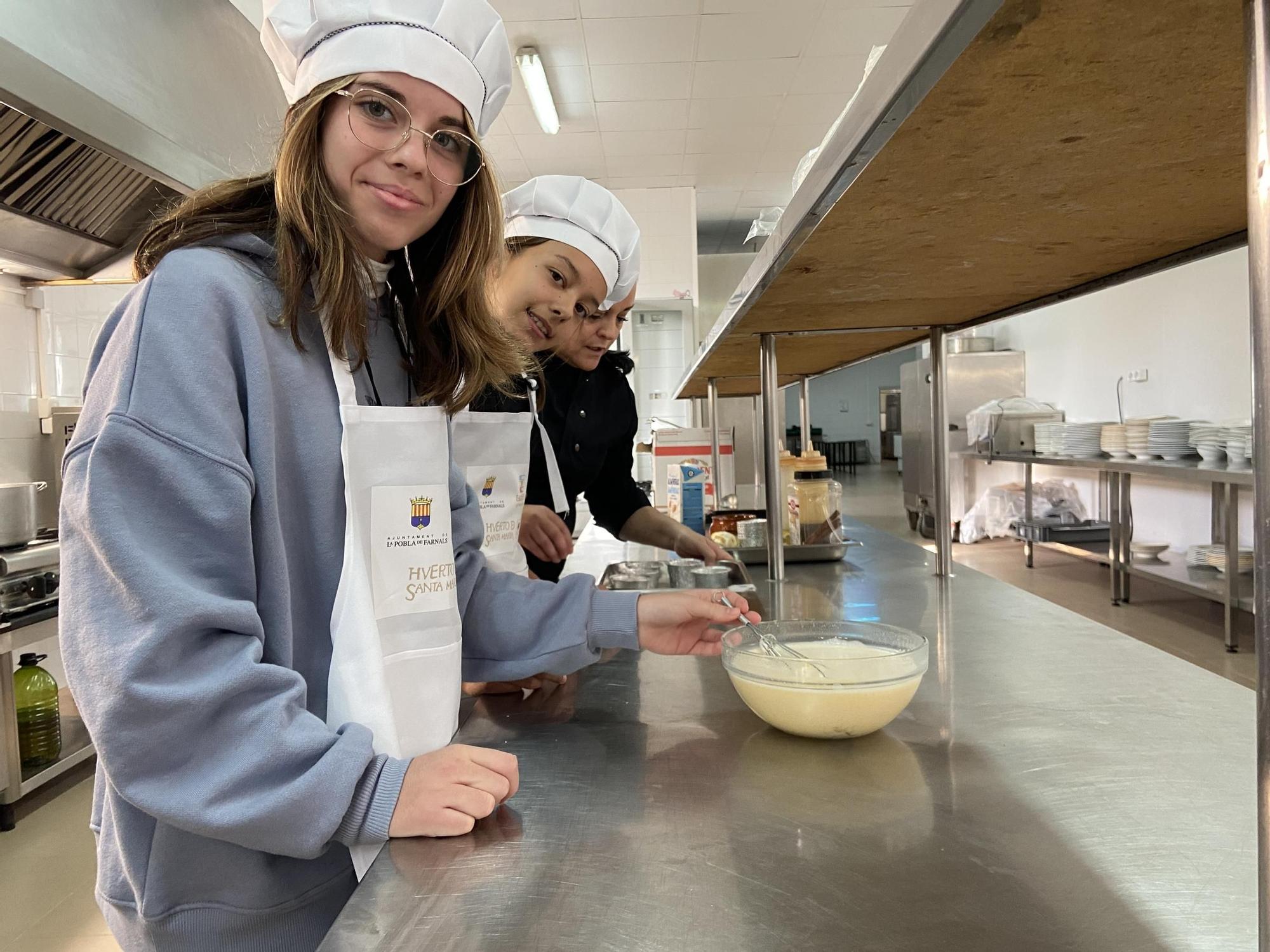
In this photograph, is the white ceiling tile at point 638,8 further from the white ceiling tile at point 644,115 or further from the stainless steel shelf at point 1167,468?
the stainless steel shelf at point 1167,468

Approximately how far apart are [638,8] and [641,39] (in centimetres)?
35

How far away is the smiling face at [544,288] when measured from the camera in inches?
62.6

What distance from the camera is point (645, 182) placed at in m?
7.36

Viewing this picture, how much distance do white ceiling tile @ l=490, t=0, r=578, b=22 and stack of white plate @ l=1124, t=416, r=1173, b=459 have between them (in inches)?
160

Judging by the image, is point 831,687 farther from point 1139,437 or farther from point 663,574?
point 1139,437

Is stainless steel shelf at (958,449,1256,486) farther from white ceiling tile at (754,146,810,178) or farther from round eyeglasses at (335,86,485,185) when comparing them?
round eyeglasses at (335,86,485,185)

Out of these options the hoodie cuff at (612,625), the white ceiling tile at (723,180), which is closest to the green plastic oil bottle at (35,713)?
the hoodie cuff at (612,625)

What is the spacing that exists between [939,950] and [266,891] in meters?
0.57

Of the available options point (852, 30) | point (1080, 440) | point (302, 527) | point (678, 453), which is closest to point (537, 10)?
point (852, 30)

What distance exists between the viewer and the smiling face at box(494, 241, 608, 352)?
1589mm

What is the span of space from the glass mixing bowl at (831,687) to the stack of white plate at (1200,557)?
4592mm

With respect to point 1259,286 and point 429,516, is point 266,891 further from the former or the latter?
point 1259,286

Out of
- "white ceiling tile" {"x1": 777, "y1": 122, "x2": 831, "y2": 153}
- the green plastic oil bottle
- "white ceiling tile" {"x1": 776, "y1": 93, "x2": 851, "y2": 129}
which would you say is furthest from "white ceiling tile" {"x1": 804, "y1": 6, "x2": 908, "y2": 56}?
the green plastic oil bottle

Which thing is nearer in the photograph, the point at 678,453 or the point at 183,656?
the point at 183,656
